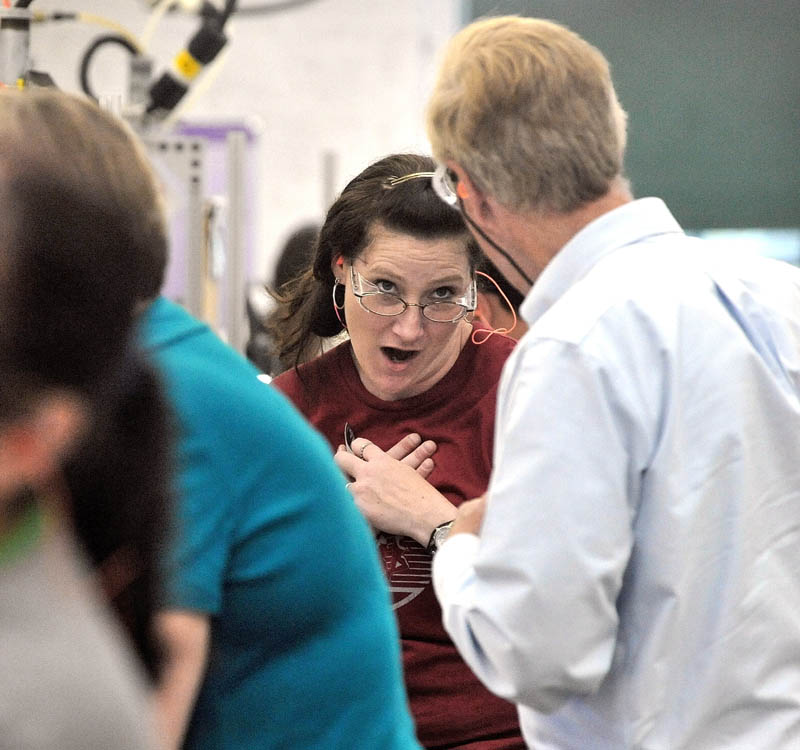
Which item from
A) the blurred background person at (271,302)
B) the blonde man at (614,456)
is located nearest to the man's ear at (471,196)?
the blonde man at (614,456)

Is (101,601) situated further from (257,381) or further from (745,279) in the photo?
(745,279)

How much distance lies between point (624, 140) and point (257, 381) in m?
0.58

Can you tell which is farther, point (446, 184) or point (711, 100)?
point (711, 100)

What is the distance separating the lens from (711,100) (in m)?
5.41

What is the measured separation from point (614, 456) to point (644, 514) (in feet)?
0.29

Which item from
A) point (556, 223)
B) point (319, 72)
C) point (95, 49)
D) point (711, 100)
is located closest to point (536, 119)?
point (556, 223)

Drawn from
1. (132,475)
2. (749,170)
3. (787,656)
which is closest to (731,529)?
(787,656)

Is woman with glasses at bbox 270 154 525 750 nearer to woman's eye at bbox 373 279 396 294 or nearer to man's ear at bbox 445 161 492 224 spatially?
woman's eye at bbox 373 279 396 294

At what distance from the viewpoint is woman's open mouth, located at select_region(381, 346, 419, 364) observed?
1.67m

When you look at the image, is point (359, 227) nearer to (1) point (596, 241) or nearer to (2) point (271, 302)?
(1) point (596, 241)

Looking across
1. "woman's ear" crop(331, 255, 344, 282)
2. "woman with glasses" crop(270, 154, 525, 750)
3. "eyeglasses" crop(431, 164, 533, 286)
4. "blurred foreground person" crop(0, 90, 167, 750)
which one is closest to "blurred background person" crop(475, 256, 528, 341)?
"woman with glasses" crop(270, 154, 525, 750)

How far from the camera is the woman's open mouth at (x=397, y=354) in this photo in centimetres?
167

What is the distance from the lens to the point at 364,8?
6473mm

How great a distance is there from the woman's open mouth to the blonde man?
408 mm
